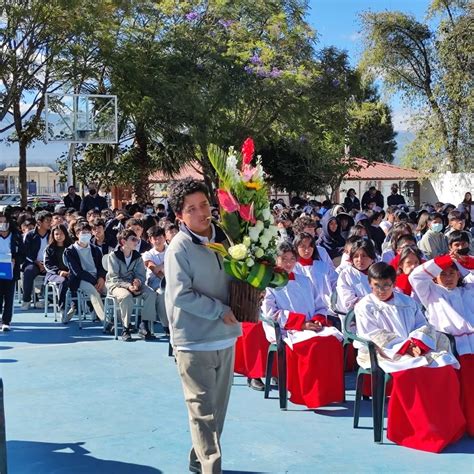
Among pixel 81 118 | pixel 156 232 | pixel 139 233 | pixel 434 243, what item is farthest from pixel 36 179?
Answer: pixel 434 243

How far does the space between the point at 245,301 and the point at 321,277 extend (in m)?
2.70

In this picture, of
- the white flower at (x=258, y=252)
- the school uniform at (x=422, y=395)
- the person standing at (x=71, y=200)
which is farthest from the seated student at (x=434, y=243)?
the person standing at (x=71, y=200)

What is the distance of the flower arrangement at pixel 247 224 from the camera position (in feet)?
12.0

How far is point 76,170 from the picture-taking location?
21.3 m

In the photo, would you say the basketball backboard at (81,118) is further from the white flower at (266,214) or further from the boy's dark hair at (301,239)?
the white flower at (266,214)

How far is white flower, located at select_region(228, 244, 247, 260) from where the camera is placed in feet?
11.8

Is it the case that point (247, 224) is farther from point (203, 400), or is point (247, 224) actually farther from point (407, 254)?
point (407, 254)

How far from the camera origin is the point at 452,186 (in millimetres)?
25594

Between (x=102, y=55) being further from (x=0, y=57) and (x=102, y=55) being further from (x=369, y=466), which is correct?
(x=369, y=466)

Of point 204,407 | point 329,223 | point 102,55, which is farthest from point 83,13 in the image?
point 204,407

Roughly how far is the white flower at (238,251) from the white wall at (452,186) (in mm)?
22503

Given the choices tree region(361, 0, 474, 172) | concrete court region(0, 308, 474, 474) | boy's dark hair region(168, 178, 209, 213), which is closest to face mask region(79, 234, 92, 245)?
concrete court region(0, 308, 474, 474)

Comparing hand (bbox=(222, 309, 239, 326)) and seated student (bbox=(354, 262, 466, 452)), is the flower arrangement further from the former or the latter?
seated student (bbox=(354, 262, 466, 452))

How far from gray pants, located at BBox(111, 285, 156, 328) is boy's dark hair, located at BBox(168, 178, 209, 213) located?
4.63m
